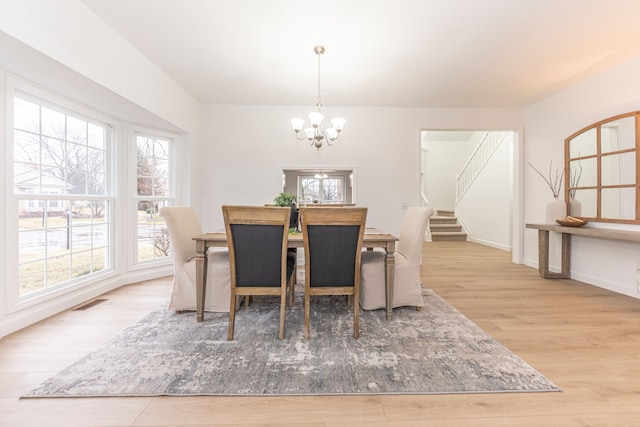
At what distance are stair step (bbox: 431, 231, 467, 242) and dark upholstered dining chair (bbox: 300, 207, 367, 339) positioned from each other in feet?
19.1

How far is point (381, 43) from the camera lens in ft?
8.85

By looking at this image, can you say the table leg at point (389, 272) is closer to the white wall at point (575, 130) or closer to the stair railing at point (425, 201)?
the white wall at point (575, 130)

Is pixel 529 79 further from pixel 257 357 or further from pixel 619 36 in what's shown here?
pixel 257 357

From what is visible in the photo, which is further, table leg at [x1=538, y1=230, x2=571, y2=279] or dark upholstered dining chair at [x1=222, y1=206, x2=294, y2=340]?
table leg at [x1=538, y1=230, x2=571, y2=279]

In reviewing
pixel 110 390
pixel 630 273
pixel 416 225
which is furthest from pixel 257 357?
pixel 630 273

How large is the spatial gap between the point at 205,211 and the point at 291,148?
5.58 feet

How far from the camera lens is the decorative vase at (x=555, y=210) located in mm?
3799

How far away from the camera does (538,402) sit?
56.7 inches

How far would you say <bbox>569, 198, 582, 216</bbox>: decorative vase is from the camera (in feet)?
12.2

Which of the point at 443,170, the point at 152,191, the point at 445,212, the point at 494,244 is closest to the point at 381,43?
the point at 152,191

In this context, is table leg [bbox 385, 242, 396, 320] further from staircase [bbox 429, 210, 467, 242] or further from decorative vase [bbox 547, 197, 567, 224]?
staircase [bbox 429, 210, 467, 242]

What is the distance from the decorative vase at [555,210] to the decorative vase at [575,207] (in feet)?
0.29

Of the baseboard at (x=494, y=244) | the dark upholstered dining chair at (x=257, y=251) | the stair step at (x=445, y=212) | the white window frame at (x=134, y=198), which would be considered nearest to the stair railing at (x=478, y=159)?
the stair step at (x=445, y=212)

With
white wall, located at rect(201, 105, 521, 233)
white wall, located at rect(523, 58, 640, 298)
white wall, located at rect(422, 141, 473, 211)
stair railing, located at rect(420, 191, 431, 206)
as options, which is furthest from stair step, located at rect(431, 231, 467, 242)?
white wall, located at rect(201, 105, 521, 233)
